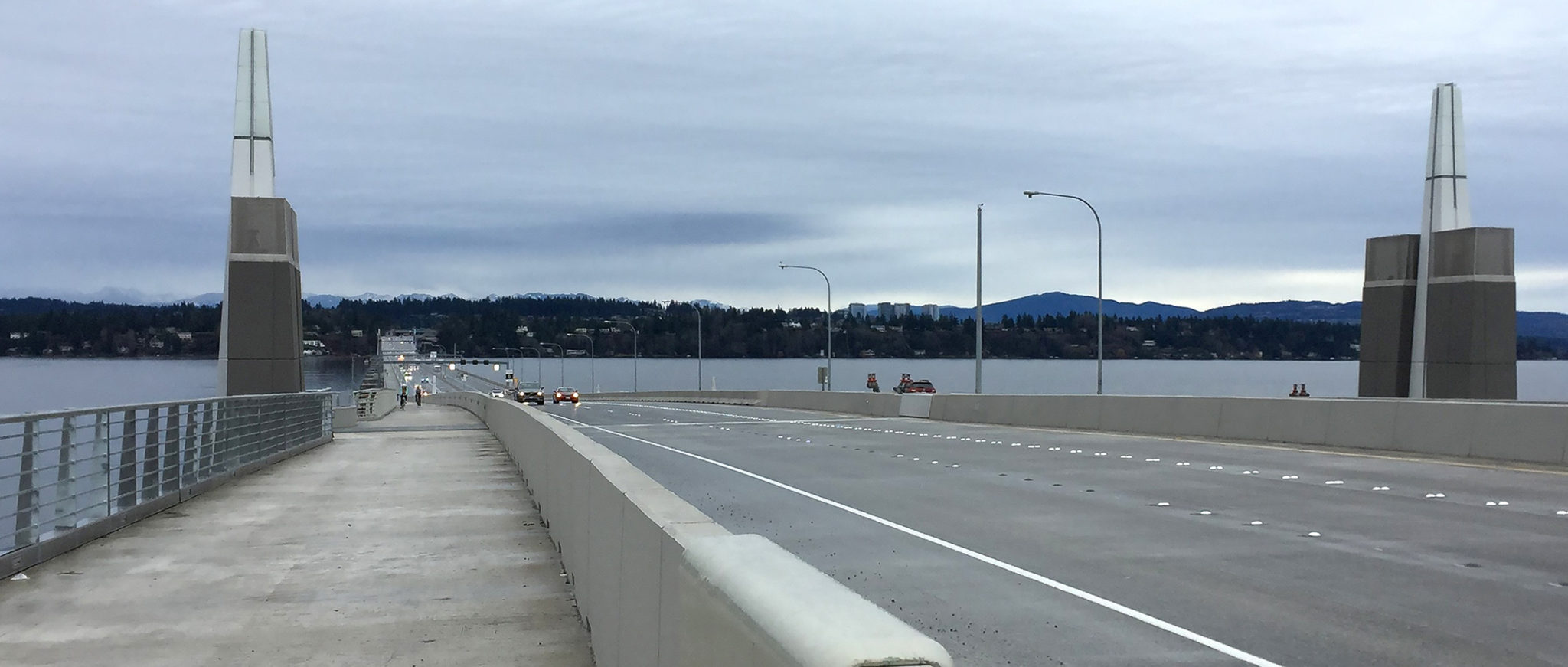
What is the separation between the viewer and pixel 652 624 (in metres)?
5.44

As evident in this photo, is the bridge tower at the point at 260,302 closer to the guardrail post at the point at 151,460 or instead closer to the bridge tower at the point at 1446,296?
the guardrail post at the point at 151,460

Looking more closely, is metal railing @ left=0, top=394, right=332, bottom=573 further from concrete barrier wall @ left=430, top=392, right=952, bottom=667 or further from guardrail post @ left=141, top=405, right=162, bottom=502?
concrete barrier wall @ left=430, top=392, right=952, bottom=667

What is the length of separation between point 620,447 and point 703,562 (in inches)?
1016

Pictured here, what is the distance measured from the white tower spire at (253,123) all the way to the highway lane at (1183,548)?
21.9 metres

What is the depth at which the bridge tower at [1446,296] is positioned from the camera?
47.4 meters

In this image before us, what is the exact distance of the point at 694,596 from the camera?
14.2 ft

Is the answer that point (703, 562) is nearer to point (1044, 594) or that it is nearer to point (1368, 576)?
point (1044, 594)

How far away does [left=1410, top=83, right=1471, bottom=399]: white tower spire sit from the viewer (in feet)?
161

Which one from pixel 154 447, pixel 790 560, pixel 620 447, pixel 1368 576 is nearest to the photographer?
pixel 790 560

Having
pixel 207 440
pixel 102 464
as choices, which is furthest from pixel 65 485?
pixel 207 440

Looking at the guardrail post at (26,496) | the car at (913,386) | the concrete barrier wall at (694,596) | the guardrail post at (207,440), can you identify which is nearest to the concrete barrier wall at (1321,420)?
the concrete barrier wall at (694,596)

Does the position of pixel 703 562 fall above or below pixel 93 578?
above

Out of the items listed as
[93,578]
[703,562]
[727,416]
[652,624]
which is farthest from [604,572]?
[727,416]

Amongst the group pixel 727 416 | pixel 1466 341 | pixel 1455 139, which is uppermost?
pixel 1455 139
